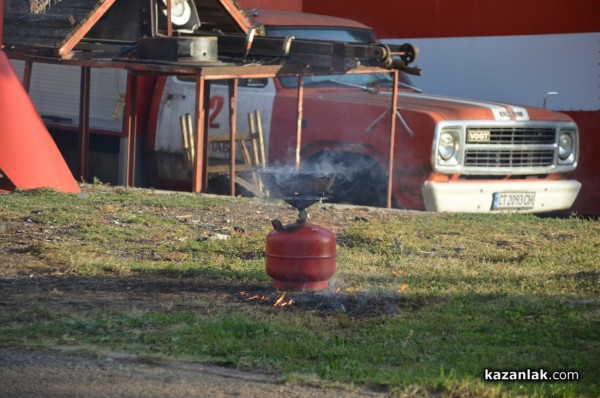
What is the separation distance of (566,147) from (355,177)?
7.64 feet

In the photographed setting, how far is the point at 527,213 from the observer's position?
428 inches

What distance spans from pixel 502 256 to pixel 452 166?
261 cm

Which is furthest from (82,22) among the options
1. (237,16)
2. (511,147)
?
(511,147)

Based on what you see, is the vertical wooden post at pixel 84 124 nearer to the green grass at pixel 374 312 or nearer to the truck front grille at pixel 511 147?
the green grass at pixel 374 312

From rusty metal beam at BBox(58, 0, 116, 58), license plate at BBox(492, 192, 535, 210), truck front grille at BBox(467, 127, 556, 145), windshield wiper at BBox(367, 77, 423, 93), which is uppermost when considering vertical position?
rusty metal beam at BBox(58, 0, 116, 58)

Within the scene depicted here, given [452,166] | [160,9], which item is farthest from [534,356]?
[160,9]

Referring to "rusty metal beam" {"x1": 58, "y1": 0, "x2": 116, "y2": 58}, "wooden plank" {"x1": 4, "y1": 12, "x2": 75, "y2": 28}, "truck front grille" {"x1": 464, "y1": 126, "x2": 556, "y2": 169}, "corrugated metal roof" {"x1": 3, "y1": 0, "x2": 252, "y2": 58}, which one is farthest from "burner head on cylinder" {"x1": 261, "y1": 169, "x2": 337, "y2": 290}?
"wooden plank" {"x1": 4, "y1": 12, "x2": 75, "y2": 28}

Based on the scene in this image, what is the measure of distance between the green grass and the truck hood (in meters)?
1.56

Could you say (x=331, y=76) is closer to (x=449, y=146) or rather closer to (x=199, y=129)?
(x=449, y=146)

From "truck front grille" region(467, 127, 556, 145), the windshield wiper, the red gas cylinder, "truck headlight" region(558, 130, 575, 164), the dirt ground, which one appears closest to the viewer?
the dirt ground

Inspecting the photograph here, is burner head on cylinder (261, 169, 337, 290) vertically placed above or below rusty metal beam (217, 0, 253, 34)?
below

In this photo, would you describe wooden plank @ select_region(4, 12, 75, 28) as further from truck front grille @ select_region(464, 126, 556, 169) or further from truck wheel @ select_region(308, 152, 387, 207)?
truck front grille @ select_region(464, 126, 556, 169)

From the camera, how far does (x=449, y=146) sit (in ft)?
34.0

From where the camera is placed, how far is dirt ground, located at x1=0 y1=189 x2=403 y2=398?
4480mm
